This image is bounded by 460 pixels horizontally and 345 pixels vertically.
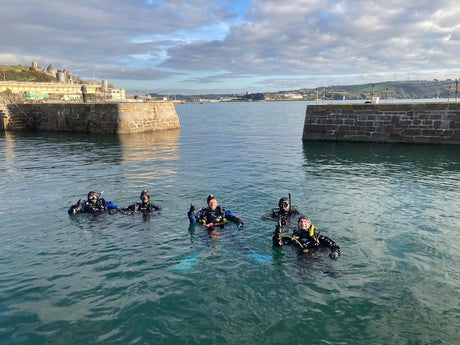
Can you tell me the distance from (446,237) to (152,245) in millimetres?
8263

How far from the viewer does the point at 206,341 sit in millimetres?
5211

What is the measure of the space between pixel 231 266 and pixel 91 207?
6015 mm

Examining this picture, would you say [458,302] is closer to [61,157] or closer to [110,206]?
[110,206]

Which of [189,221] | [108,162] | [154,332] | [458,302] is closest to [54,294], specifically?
[154,332]

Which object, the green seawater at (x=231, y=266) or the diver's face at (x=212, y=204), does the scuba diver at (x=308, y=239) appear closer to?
the green seawater at (x=231, y=266)

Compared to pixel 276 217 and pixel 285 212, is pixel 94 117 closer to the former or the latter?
pixel 276 217

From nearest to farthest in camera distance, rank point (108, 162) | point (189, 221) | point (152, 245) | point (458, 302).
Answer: point (458, 302), point (152, 245), point (189, 221), point (108, 162)

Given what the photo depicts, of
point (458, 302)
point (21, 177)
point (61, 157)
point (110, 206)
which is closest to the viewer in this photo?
point (458, 302)

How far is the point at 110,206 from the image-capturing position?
440 inches

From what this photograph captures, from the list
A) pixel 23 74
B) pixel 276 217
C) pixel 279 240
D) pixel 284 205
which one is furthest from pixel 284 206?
pixel 23 74

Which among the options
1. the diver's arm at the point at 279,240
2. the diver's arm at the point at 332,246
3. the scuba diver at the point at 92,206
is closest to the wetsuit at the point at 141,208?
the scuba diver at the point at 92,206

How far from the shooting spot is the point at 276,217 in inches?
417

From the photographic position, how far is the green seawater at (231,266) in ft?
18.1

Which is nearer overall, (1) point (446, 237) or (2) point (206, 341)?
(2) point (206, 341)
